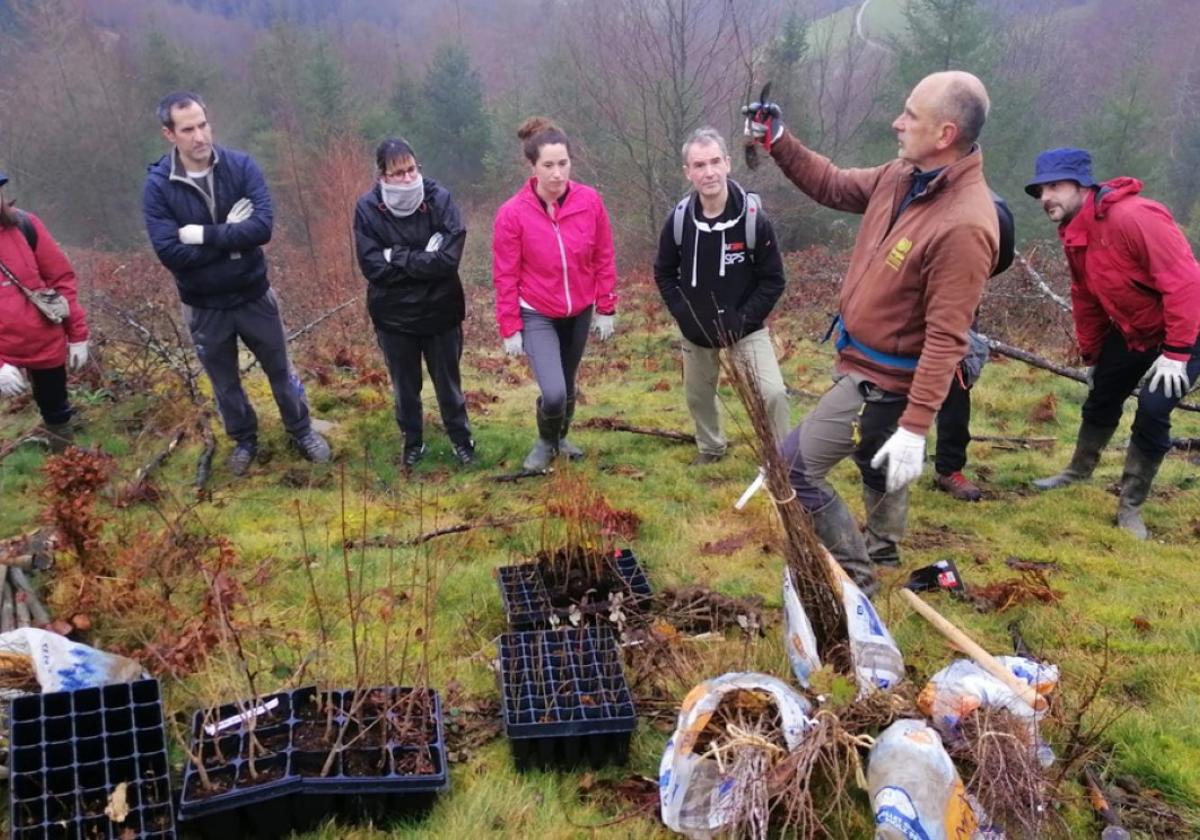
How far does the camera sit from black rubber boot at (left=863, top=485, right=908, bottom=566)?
409cm

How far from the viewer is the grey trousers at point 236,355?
5.16 metres

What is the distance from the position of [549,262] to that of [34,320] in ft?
10.8

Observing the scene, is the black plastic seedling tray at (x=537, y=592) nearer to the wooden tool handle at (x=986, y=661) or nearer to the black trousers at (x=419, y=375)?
the wooden tool handle at (x=986, y=661)

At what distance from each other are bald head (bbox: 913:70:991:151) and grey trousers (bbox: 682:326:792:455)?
170 cm

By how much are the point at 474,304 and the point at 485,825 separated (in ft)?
55.6

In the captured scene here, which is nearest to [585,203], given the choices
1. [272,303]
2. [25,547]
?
Result: [272,303]

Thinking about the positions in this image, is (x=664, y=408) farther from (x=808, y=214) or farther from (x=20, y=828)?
(x=808, y=214)

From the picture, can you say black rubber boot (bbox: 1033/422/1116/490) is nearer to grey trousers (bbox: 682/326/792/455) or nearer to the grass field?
the grass field

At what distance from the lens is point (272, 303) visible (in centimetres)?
536

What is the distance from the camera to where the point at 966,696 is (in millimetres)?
2436

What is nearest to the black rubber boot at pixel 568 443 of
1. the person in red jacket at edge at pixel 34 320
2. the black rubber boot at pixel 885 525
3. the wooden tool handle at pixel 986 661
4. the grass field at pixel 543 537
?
the grass field at pixel 543 537

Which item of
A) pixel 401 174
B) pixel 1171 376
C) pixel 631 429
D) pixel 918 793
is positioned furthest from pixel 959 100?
pixel 631 429

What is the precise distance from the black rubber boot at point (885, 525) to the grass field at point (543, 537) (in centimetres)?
41

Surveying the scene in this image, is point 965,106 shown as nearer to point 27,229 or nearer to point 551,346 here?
point 551,346
